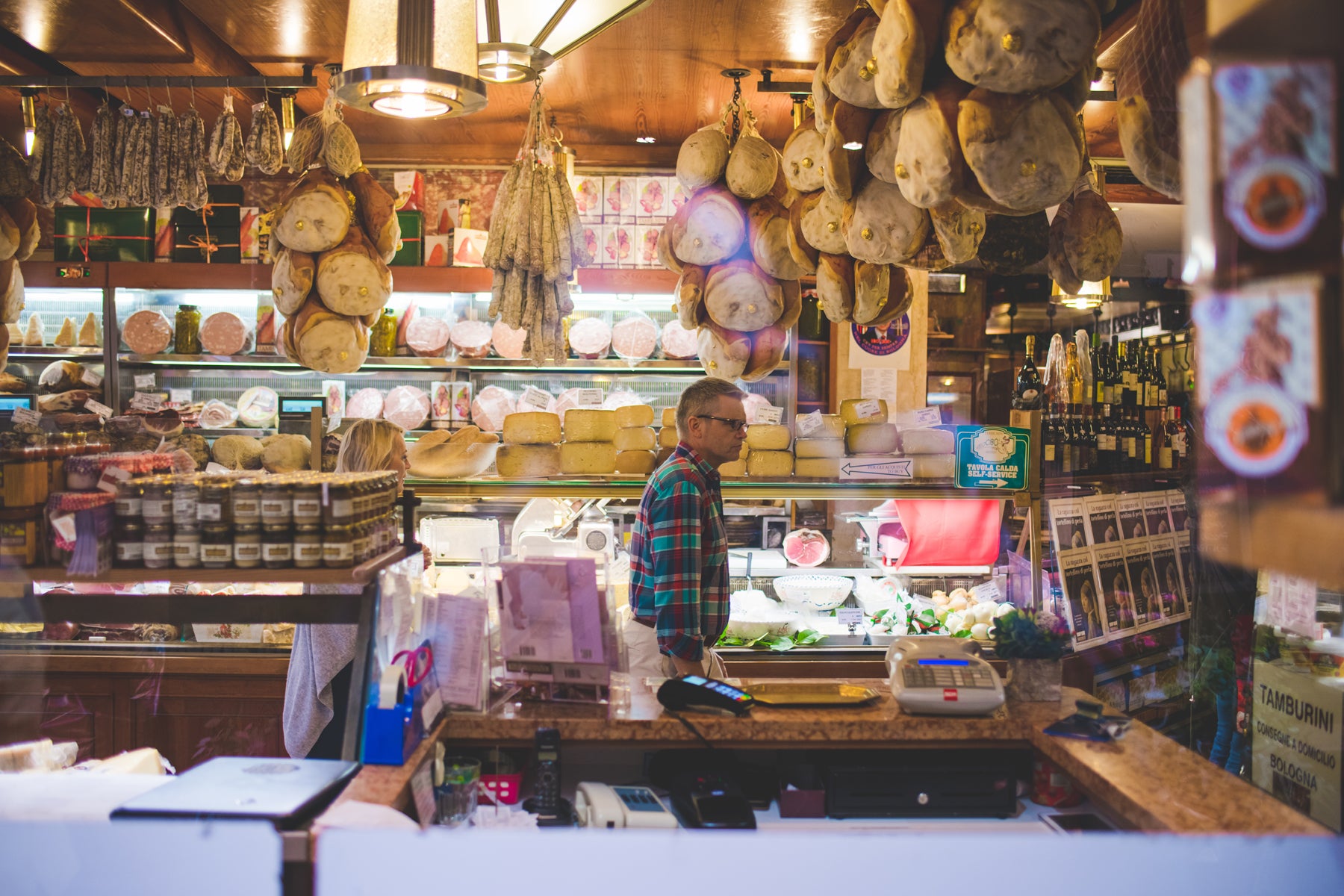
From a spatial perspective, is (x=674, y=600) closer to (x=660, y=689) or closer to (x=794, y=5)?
(x=660, y=689)

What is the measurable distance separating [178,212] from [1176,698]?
6624 mm

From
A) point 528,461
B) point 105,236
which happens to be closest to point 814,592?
point 528,461

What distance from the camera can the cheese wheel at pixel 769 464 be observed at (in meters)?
3.74

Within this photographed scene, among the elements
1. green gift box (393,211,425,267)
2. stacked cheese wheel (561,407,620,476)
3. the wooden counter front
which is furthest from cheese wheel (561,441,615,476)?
green gift box (393,211,425,267)

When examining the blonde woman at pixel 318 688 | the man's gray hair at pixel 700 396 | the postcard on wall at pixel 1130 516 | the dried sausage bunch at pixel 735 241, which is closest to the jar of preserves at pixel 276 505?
the blonde woman at pixel 318 688

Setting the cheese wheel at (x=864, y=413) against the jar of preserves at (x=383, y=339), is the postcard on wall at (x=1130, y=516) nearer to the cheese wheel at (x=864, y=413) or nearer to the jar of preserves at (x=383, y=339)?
the cheese wheel at (x=864, y=413)

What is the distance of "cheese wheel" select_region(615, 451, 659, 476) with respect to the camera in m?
3.71

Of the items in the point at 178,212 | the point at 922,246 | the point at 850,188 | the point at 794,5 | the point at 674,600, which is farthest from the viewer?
the point at 178,212

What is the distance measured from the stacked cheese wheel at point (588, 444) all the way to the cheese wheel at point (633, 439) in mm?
37

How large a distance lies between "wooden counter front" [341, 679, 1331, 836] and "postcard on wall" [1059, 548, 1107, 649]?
5.28ft

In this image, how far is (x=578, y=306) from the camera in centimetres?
552

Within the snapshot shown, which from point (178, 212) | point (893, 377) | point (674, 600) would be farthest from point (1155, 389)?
point (178, 212)

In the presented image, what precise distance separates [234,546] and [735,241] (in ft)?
6.47

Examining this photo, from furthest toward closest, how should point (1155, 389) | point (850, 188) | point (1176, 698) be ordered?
point (1155, 389), point (1176, 698), point (850, 188)
